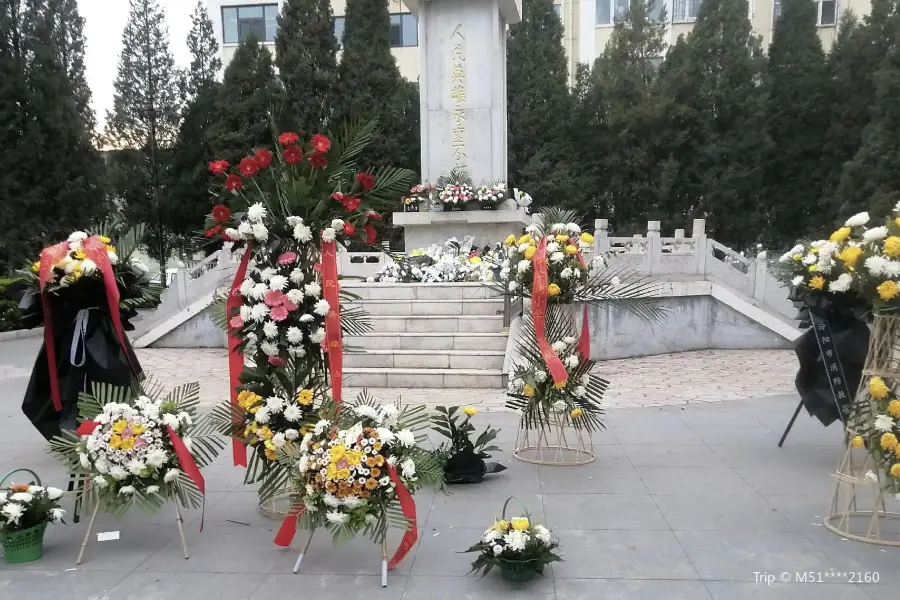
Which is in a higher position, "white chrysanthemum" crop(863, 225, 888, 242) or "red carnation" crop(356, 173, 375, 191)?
"red carnation" crop(356, 173, 375, 191)

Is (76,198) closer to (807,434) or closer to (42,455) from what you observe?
(42,455)

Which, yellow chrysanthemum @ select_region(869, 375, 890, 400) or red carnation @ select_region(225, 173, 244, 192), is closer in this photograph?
yellow chrysanthemum @ select_region(869, 375, 890, 400)

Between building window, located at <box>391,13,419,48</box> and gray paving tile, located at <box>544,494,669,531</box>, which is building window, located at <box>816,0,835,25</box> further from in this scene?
gray paving tile, located at <box>544,494,669,531</box>

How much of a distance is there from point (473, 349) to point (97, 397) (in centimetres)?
537

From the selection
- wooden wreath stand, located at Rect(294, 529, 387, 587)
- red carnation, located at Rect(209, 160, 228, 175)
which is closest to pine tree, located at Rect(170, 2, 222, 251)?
red carnation, located at Rect(209, 160, 228, 175)

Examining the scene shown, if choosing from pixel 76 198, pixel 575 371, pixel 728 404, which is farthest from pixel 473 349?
pixel 76 198

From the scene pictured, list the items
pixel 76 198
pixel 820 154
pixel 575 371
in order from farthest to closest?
1. pixel 820 154
2. pixel 76 198
3. pixel 575 371

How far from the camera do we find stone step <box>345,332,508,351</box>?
28.7 feet

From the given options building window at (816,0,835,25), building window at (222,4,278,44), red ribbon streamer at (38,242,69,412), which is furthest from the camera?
building window at (222,4,278,44)

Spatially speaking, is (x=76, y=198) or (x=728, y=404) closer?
(x=728, y=404)

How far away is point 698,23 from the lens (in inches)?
816

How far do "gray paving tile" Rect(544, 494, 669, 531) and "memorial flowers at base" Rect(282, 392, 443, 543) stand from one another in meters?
1.11

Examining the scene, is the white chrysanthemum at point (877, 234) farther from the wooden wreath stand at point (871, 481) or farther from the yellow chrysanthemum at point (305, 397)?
the yellow chrysanthemum at point (305, 397)

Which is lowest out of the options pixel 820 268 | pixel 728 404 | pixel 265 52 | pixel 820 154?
pixel 728 404
